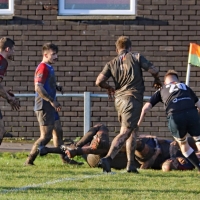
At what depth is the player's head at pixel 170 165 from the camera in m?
10.9

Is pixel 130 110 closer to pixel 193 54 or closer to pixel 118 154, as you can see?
pixel 118 154

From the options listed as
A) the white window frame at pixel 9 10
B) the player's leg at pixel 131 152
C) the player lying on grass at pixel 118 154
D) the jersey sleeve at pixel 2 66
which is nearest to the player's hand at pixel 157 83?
the player's leg at pixel 131 152

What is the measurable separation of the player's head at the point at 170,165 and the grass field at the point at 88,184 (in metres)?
0.25

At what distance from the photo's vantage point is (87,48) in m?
14.9

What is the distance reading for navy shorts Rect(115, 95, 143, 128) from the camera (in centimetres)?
1038

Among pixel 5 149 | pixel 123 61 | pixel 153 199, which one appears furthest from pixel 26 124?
pixel 153 199

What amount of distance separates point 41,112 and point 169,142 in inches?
81.0

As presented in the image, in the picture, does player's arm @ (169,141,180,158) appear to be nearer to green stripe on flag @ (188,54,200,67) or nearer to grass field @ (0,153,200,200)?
grass field @ (0,153,200,200)

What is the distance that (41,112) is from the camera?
1137cm

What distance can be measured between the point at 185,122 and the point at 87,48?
5.21 metres

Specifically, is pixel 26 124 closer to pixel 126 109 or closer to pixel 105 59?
pixel 105 59

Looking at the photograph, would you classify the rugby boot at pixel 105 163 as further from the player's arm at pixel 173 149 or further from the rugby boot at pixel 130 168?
the player's arm at pixel 173 149

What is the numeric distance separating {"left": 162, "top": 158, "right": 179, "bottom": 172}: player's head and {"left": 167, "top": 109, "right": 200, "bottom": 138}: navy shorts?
887mm

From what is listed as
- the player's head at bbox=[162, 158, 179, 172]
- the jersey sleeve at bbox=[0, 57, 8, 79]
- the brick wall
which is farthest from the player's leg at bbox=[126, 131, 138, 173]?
the brick wall
